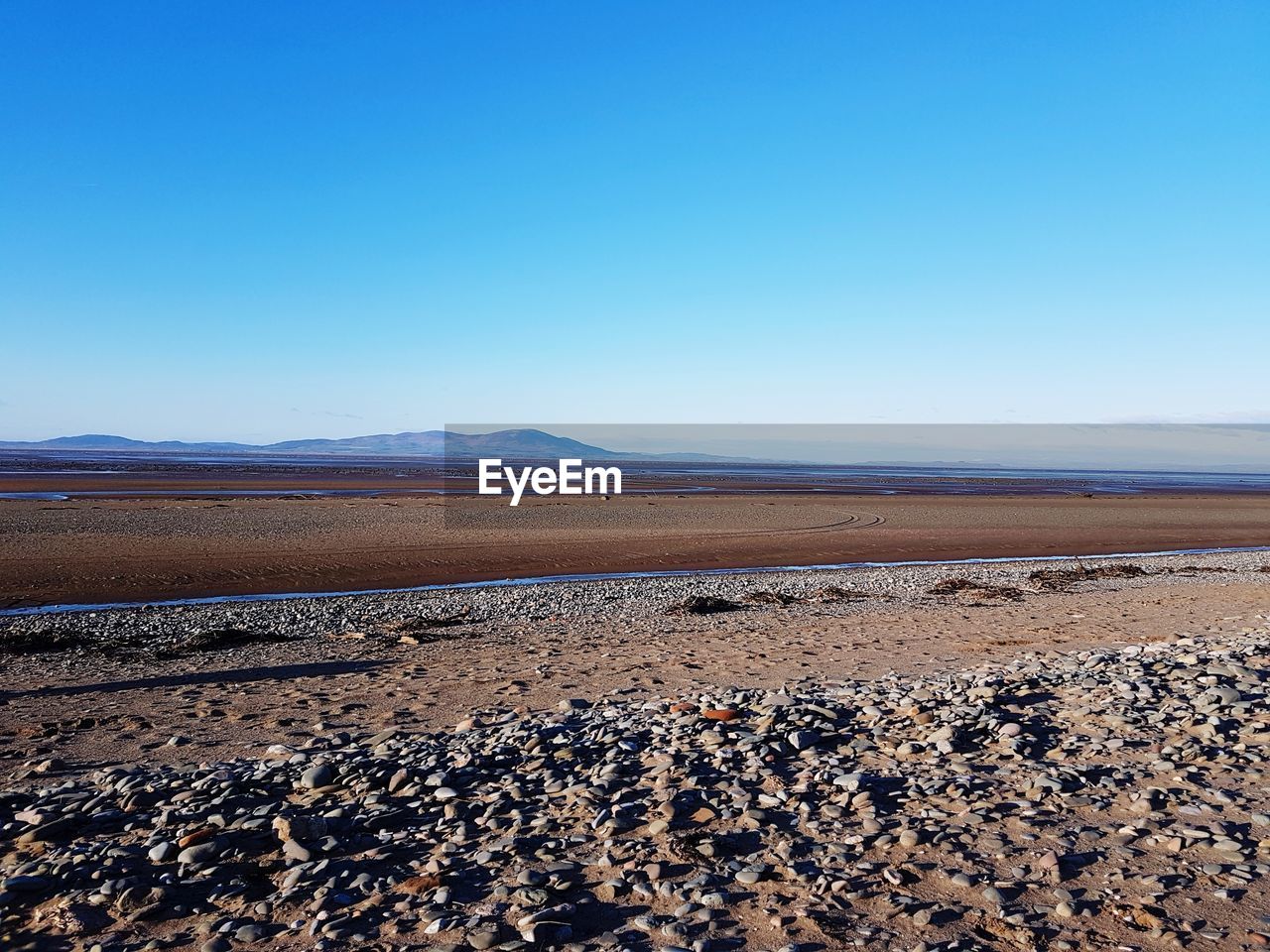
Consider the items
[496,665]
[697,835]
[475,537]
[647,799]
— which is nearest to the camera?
[697,835]

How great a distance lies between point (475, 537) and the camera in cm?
2808

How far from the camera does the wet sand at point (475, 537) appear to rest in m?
20.6

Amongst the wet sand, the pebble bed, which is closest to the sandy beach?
the pebble bed

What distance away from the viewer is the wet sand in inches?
813

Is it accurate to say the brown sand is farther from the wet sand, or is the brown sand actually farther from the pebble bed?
the wet sand

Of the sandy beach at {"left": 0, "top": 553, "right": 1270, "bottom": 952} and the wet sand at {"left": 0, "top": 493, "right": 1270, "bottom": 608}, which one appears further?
the wet sand at {"left": 0, "top": 493, "right": 1270, "bottom": 608}

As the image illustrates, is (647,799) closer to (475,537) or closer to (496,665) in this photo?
(496,665)

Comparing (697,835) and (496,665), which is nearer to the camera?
(697,835)

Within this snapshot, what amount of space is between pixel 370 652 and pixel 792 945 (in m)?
9.78

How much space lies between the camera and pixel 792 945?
14.3 feet

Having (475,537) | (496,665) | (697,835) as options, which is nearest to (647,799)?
(697,835)

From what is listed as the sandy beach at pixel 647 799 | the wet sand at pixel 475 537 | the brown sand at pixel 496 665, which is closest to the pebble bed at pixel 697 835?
the sandy beach at pixel 647 799

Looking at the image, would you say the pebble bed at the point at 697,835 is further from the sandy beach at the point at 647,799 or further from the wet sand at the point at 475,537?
the wet sand at the point at 475,537

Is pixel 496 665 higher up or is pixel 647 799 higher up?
pixel 647 799
